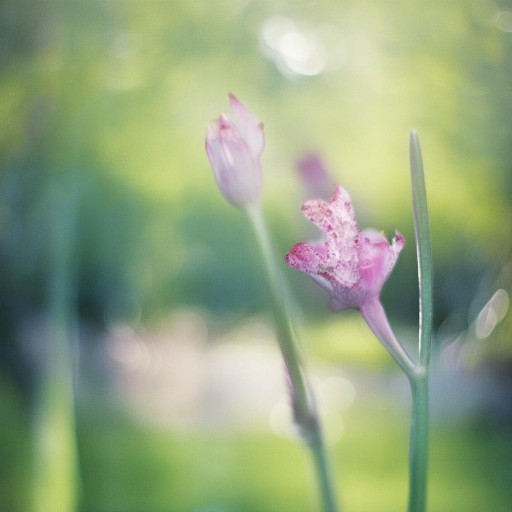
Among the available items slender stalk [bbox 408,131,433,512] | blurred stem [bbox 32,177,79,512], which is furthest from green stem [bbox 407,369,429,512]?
blurred stem [bbox 32,177,79,512]

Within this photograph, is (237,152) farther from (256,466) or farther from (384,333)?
(256,466)

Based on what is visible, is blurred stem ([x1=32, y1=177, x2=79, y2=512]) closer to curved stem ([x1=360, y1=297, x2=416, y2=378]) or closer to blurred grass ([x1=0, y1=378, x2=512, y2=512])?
blurred grass ([x1=0, y1=378, x2=512, y2=512])

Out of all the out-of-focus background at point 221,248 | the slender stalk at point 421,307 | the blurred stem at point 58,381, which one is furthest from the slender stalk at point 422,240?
the blurred stem at point 58,381

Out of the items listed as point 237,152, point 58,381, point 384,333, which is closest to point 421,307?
point 384,333

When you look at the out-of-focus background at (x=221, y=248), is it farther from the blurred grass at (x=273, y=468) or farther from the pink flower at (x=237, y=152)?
the pink flower at (x=237, y=152)

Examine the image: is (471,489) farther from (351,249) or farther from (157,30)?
(157,30)

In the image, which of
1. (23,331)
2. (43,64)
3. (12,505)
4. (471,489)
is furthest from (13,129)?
(471,489)
